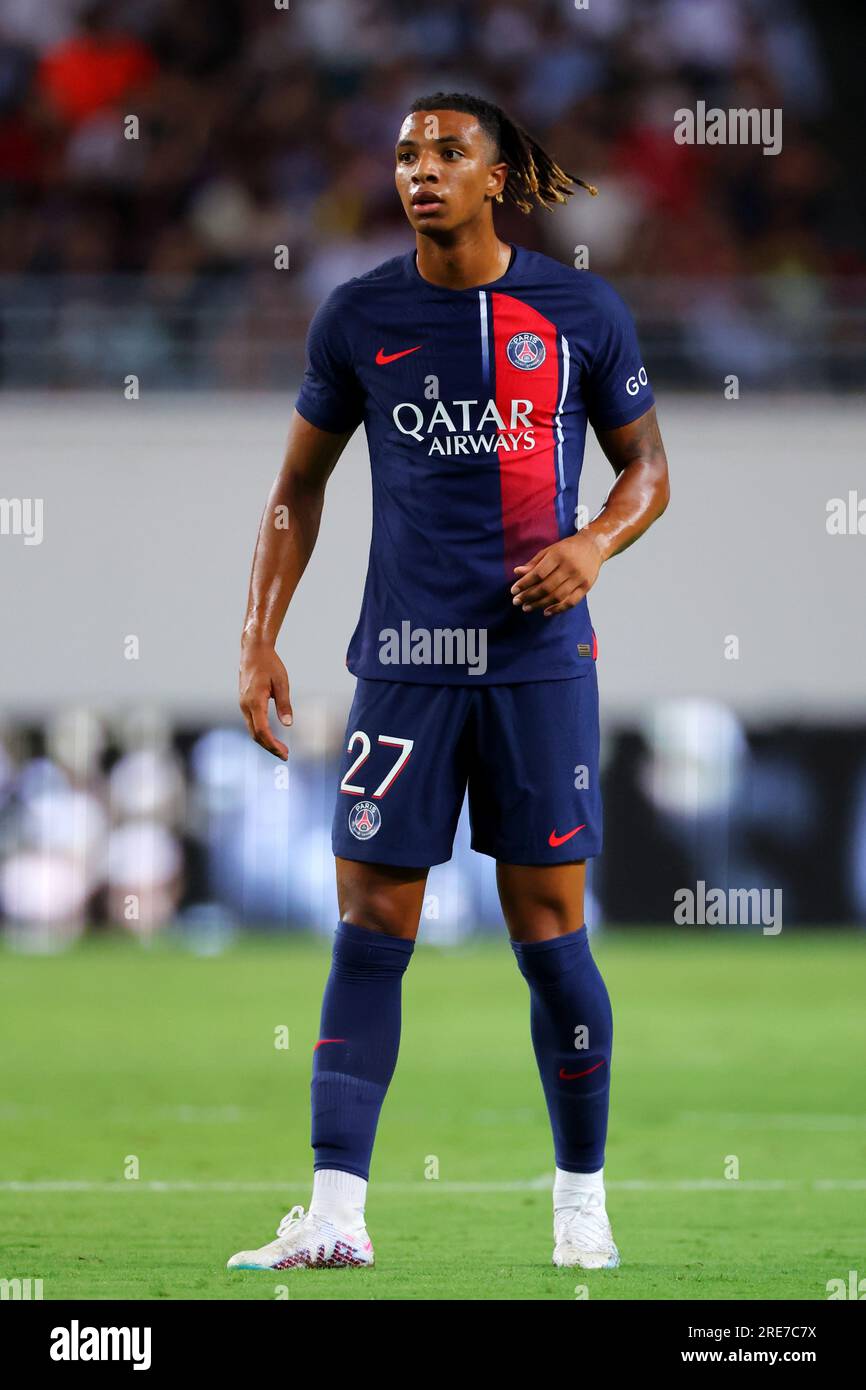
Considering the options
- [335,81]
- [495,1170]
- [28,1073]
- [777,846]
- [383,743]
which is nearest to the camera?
[383,743]

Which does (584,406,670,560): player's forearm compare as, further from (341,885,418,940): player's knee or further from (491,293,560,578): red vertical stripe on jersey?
(341,885,418,940): player's knee

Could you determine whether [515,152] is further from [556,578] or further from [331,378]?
[556,578]

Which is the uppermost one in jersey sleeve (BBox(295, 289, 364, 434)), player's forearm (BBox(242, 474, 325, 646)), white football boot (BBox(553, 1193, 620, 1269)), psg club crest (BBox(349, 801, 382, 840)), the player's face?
the player's face

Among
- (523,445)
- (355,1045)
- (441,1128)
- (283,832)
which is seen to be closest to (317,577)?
(283,832)

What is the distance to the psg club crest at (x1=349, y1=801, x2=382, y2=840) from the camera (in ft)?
12.5

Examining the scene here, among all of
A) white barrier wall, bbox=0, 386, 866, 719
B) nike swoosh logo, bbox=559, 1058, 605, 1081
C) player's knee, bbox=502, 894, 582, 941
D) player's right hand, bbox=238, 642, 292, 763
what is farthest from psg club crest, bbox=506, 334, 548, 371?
white barrier wall, bbox=0, 386, 866, 719

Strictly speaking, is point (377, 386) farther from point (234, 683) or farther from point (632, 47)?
point (632, 47)

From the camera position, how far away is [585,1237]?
3848 mm

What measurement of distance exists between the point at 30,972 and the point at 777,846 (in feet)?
14.0

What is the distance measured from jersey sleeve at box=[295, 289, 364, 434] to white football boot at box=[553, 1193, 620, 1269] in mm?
1533

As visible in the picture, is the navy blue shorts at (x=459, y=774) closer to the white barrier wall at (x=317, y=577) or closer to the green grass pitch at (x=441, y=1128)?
the green grass pitch at (x=441, y=1128)

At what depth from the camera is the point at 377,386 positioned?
3920mm

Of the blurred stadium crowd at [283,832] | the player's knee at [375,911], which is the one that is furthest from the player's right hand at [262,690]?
the blurred stadium crowd at [283,832]
